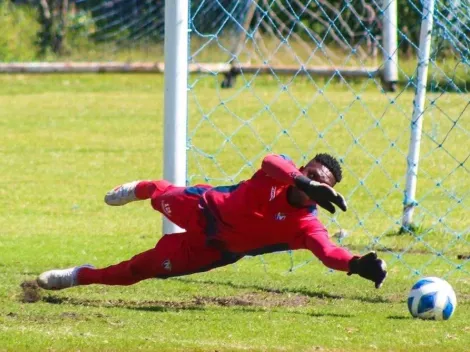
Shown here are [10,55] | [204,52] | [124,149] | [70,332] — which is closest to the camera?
[70,332]

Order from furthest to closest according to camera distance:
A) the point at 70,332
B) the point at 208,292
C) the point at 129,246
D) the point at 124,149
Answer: the point at 124,149
the point at 129,246
the point at 208,292
the point at 70,332

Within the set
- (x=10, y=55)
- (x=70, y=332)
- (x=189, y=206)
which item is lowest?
(x=70, y=332)

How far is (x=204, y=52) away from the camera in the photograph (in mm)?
24109

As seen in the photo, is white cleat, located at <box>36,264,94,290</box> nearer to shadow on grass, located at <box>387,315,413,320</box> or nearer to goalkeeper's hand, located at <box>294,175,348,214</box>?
goalkeeper's hand, located at <box>294,175,348,214</box>

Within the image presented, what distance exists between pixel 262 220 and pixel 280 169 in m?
0.46

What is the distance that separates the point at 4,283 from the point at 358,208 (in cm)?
558

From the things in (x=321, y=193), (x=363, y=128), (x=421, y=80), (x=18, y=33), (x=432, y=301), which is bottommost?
(x=432, y=301)

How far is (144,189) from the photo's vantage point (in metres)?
7.66

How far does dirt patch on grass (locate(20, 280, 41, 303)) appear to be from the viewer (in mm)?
7691

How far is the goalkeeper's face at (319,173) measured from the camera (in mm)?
7051

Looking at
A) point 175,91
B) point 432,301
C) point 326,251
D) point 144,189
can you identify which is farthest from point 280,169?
point 175,91

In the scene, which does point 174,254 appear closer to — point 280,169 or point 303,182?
point 280,169

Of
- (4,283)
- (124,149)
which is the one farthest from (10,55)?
(4,283)

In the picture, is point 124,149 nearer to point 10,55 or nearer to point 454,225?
point 454,225
